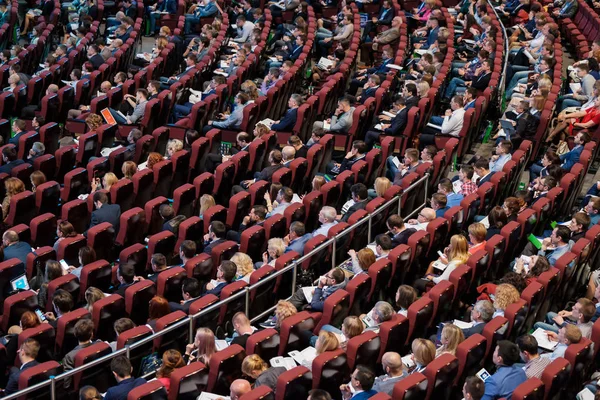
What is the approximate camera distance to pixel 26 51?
41.3 feet

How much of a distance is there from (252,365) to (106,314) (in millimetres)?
1334

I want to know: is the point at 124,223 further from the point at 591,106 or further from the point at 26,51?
the point at 26,51

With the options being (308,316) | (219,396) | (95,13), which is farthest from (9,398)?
(95,13)

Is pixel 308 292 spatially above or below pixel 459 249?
below

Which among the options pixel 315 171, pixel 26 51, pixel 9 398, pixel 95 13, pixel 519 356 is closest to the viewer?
pixel 9 398

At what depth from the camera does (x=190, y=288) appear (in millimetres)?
6555

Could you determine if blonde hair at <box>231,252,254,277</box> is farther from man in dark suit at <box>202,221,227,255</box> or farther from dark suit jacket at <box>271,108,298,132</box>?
dark suit jacket at <box>271,108,298,132</box>

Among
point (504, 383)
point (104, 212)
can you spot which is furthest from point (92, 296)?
point (504, 383)

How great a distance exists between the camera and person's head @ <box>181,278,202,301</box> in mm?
6555

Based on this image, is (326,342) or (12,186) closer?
(326,342)

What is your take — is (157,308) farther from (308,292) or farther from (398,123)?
(398,123)

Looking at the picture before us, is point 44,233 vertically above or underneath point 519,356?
underneath

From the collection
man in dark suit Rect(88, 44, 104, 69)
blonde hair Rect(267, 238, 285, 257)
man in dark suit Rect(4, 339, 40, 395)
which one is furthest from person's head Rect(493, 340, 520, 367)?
man in dark suit Rect(88, 44, 104, 69)

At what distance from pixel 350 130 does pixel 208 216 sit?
8.08 feet
